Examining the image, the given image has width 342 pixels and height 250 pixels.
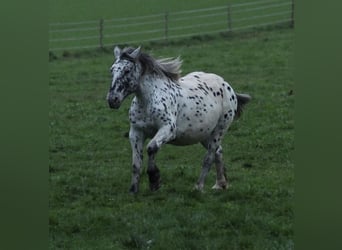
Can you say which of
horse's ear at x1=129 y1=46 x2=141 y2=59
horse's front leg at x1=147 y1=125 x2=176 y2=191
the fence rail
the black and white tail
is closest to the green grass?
horse's front leg at x1=147 y1=125 x2=176 y2=191

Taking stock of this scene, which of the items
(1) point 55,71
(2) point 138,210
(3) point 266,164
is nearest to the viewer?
(2) point 138,210

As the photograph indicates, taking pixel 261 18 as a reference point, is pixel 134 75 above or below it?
below

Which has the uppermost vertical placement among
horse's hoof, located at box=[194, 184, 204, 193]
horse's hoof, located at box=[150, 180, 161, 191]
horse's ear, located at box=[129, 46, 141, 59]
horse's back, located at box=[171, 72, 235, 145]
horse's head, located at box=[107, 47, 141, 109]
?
horse's ear, located at box=[129, 46, 141, 59]

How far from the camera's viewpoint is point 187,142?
7207 mm

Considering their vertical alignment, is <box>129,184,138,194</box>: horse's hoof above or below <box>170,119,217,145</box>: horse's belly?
below

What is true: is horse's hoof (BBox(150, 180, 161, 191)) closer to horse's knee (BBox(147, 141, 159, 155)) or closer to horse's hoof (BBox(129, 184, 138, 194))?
horse's hoof (BBox(129, 184, 138, 194))

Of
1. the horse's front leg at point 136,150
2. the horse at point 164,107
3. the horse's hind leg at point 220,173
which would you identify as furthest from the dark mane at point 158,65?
the horse's hind leg at point 220,173

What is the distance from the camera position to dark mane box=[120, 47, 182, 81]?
6.90m

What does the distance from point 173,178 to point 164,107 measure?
62.8 inches

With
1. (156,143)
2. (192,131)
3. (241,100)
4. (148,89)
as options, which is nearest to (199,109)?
(192,131)

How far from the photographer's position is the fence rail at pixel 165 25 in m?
21.9
